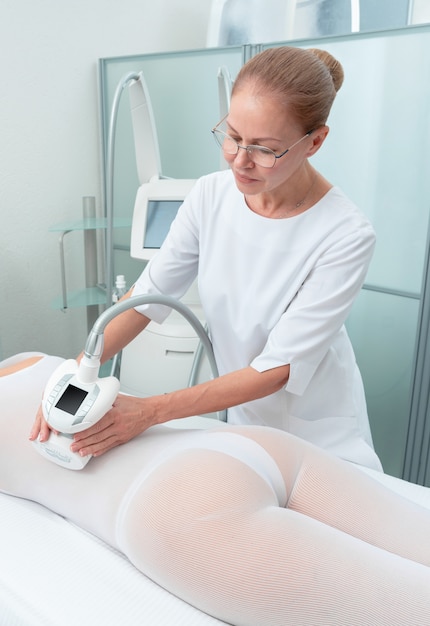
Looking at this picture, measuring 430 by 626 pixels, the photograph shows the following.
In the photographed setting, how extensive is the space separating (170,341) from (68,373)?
1165 mm

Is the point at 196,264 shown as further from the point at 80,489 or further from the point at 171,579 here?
the point at 171,579

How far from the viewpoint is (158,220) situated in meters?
2.20

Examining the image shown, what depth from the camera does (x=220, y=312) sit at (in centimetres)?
131

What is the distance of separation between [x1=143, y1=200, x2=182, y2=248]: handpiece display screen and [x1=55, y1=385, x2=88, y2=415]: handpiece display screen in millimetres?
1256

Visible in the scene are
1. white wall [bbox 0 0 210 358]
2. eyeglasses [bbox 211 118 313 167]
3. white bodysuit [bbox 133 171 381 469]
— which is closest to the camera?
eyeglasses [bbox 211 118 313 167]

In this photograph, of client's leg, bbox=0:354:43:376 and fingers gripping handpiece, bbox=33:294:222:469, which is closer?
fingers gripping handpiece, bbox=33:294:222:469

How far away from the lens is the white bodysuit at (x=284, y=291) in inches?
45.6

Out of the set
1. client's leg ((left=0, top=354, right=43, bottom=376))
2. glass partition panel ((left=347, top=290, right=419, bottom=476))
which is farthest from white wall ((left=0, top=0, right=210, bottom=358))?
glass partition panel ((left=347, top=290, right=419, bottom=476))

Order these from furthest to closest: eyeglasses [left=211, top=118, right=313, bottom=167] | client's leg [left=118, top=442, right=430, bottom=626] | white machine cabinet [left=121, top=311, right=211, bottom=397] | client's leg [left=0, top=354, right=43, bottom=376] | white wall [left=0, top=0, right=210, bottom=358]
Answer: white wall [left=0, top=0, right=210, bottom=358]
white machine cabinet [left=121, top=311, right=211, bottom=397]
client's leg [left=0, top=354, right=43, bottom=376]
eyeglasses [left=211, top=118, right=313, bottom=167]
client's leg [left=118, top=442, right=430, bottom=626]

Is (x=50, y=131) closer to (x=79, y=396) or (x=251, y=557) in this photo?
(x=79, y=396)

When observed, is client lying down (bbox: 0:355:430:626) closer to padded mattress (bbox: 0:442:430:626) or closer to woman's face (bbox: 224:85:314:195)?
padded mattress (bbox: 0:442:430:626)

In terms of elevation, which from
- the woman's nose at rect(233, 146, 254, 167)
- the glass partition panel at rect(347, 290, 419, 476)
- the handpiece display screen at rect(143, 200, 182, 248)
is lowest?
the glass partition panel at rect(347, 290, 419, 476)

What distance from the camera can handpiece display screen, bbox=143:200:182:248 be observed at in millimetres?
2186

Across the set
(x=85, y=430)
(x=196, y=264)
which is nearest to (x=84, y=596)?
(x=85, y=430)
